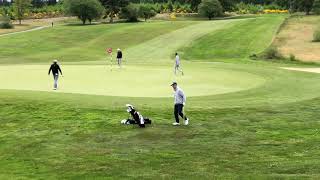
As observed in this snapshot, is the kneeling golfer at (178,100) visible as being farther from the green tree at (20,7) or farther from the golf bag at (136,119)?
the green tree at (20,7)

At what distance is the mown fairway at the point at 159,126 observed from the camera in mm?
18750

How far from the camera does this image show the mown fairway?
18.8m

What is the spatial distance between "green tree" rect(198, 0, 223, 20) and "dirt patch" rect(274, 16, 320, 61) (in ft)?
96.8

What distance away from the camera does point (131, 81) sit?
4028cm

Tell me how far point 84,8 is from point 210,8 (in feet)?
116

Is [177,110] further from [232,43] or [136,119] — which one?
[232,43]

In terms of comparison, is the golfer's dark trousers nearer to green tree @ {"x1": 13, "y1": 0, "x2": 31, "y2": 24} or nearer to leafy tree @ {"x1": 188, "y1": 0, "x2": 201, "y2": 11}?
green tree @ {"x1": 13, "y1": 0, "x2": 31, "y2": 24}

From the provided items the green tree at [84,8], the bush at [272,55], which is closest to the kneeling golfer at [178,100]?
the bush at [272,55]

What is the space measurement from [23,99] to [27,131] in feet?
21.4

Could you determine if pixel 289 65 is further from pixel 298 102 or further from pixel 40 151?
pixel 40 151

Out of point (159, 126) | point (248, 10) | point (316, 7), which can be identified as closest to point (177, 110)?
point (159, 126)

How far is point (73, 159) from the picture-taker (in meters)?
20.2

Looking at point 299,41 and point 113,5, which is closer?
point 299,41

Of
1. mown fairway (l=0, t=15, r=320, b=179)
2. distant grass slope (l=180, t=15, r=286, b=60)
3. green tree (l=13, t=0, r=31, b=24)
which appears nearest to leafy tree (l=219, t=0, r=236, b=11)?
distant grass slope (l=180, t=15, r=286, b=60)
